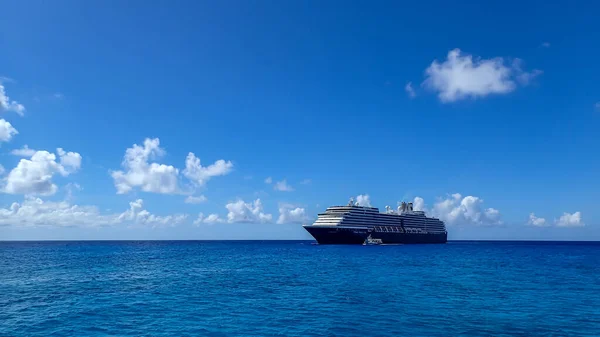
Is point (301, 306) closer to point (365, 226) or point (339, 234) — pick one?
point (339, 234)

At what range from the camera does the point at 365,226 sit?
128 metres

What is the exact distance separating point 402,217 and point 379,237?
21.3m

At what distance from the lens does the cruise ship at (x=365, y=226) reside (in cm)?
12085

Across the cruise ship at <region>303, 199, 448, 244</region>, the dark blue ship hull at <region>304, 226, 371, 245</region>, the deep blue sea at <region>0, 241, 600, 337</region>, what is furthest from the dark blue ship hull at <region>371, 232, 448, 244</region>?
the deep blue sea at <region>0, 241, 600, 337</region>

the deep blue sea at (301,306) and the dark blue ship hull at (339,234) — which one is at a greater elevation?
the dark blue ship hull at (339,234)

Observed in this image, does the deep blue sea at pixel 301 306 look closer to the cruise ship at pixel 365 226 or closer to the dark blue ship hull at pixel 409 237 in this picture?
the cruise ship at pixel 365 226

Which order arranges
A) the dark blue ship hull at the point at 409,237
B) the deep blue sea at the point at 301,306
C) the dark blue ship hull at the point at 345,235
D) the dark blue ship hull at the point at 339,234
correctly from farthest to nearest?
the dark blue ship hull at the point at 409,237, the dark blue ship hull at the point at 345,235, the dark blue ship hull at the point at 339,234, the deep blue sea at the point at 301,306

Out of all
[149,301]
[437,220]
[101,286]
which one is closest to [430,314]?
[149,301]

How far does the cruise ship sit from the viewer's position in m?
121

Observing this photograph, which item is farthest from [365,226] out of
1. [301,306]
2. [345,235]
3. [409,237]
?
[301,306]

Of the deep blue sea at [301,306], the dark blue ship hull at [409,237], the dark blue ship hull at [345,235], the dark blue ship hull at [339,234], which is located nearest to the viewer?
the deep blue sea at [301,306]

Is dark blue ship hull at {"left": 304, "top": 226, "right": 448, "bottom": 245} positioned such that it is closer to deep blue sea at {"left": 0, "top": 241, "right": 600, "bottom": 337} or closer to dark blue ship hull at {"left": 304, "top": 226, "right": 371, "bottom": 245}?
dark blue ship hull at {"left": 304, "top": 226, "right": 371, "bottom": 245}

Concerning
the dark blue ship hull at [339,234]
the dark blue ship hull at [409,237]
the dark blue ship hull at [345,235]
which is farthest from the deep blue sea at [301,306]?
the dark blue ship hull at [409,237]

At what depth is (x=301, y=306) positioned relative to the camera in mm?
28891
